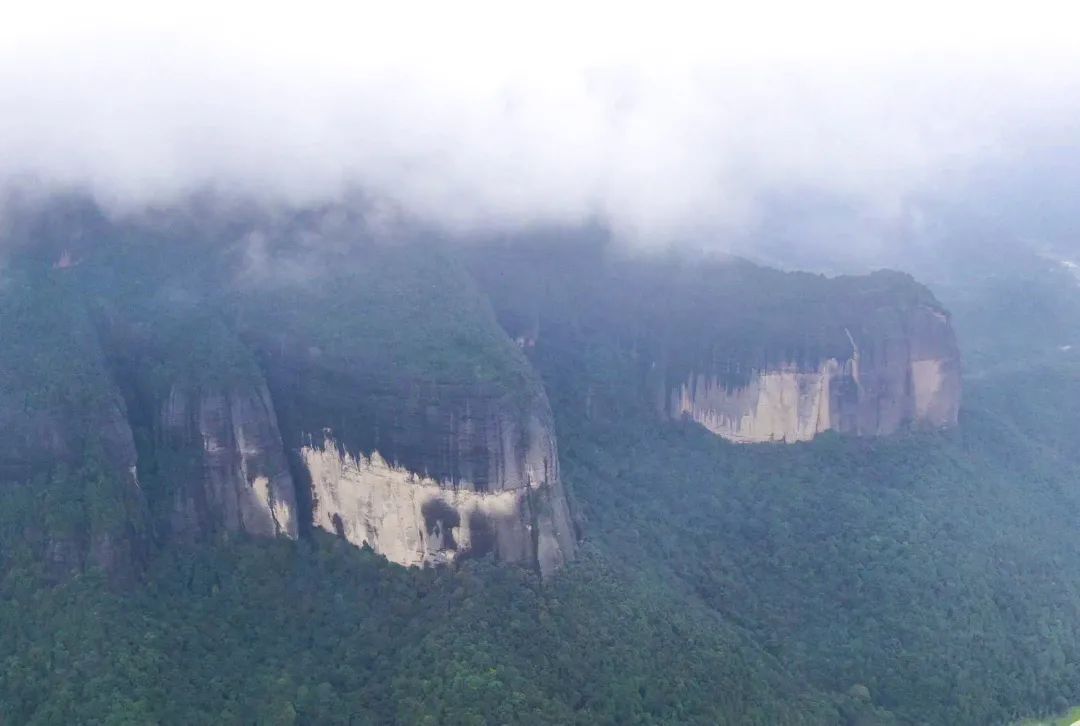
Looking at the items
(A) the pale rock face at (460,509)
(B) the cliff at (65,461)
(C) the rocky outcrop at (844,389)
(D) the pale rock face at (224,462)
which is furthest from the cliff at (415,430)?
(C) the rocky outcrop at (844,389)

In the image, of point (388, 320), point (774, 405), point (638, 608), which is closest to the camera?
point (638, 608)

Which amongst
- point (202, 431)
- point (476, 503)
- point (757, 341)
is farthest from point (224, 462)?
point (757, 341)

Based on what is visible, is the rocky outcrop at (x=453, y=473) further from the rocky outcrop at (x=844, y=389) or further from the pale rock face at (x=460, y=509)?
the rocky outcrop at (x=844, y=389)

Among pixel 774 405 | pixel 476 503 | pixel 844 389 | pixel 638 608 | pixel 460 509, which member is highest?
pixel 844 389

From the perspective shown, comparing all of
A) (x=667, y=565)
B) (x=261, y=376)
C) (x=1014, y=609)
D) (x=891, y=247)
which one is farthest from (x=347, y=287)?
(x=891, y=247)

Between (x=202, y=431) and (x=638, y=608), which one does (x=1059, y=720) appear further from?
(x=202, y=431)
